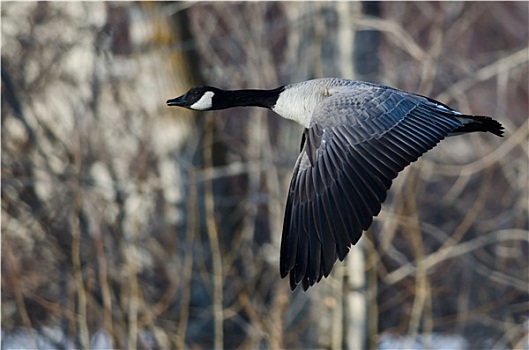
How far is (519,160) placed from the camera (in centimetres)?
968

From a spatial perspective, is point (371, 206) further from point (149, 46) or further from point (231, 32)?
point (231, 32)

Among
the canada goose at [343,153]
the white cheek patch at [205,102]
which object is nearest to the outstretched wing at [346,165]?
the canada goose at [343,153]

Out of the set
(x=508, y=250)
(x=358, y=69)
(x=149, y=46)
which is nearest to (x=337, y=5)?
(x=358, y=69)

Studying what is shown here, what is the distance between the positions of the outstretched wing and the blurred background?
1796mm

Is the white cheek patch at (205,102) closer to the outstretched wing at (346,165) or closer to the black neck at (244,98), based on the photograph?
the black neck at (244,98)

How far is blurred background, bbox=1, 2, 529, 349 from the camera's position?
24.3 feet

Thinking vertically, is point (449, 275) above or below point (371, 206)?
below

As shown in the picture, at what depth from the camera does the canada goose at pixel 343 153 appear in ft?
14.6

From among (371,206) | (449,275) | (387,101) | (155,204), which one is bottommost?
(449,275)

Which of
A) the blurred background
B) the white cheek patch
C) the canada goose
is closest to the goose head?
the white cheek patch

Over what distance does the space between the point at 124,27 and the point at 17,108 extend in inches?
119

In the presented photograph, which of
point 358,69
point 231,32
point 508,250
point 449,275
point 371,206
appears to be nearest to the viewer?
point 371,206

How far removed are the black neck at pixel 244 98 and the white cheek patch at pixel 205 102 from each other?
0.06 feet

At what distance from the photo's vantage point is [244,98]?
542 cm
